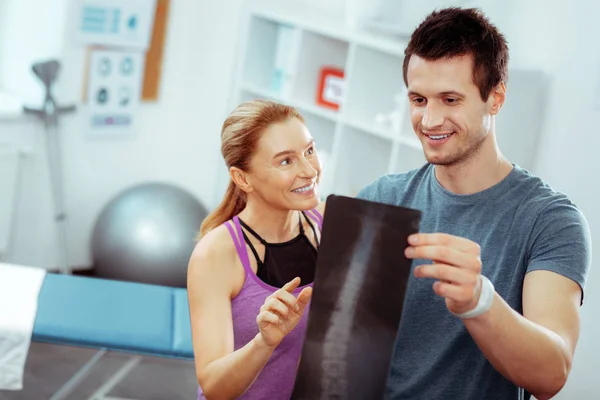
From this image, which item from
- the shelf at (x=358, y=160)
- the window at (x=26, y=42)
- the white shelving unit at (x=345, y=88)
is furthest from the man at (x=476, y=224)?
the window at (x=26, y=42)

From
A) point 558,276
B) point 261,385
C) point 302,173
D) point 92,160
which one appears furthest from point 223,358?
point 92,160

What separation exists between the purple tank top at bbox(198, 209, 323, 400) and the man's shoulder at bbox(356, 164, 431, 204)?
254 millimetres

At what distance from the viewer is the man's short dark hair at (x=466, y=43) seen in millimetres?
1563

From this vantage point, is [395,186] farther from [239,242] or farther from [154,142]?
[154,142]

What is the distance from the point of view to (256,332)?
1.67 metres

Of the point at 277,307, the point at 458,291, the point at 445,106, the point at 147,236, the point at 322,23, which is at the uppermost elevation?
the point at 322,23

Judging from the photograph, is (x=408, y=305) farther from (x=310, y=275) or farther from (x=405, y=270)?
(x=405, y=270)

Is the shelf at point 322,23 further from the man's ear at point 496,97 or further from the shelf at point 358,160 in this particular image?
the man's ear at point 496,97

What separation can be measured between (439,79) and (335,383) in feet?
1.78

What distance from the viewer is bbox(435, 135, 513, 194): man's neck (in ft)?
5.47

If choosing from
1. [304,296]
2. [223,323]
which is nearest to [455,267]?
[304,296]

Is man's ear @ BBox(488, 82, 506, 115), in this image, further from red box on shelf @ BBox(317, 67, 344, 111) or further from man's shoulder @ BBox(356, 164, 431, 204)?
→ red box on shelf @ BBox(317, 67, 344, 111)

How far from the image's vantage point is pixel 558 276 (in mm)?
1504

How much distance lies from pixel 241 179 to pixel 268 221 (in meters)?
0.10
